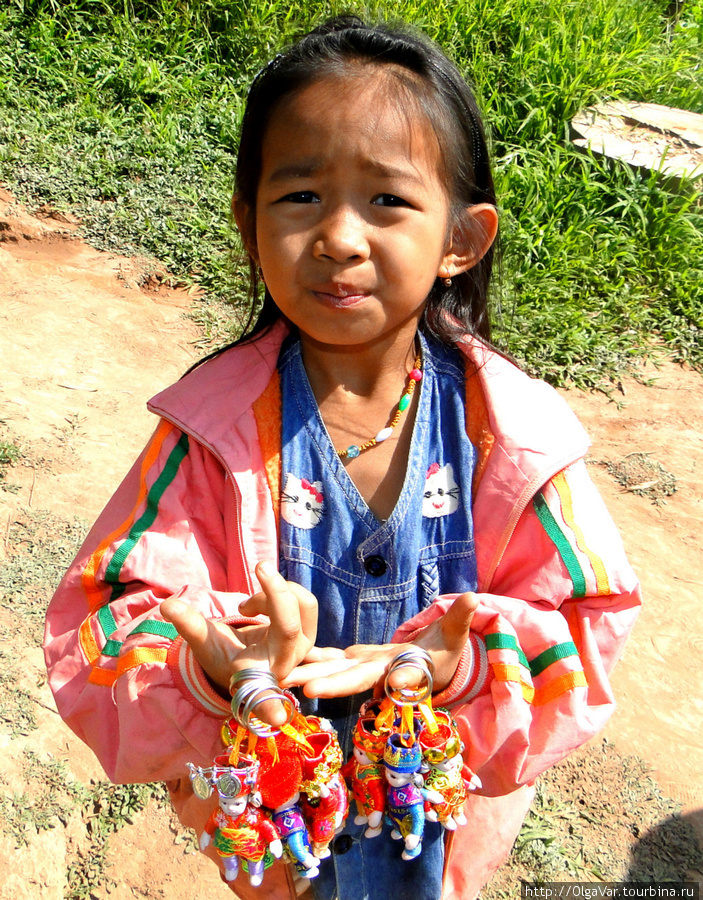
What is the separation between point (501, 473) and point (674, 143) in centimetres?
397

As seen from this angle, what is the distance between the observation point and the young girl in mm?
1504

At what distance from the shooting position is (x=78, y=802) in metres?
2.42

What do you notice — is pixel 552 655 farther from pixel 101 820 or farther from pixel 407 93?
pixel 101 820

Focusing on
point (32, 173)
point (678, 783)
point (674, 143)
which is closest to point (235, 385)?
point (678, 783)

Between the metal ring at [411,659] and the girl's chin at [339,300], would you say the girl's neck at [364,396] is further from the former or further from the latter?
the metal ring at [411,659]

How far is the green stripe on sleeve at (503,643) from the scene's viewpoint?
1.51m

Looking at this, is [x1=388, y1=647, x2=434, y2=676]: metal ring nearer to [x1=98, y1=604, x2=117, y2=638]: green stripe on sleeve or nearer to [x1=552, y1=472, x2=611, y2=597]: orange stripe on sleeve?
[x1=552, y1=472, x2=611, y2=597]: orange stripe on sleeve

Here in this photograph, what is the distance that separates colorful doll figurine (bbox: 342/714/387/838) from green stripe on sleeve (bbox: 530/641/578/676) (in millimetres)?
330

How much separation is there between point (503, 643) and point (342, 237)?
75 centimetres

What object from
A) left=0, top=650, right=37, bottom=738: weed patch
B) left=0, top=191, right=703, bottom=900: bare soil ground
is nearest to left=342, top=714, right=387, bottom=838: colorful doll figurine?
left=0, top=191, right=703, bottom=900: bare soil ground

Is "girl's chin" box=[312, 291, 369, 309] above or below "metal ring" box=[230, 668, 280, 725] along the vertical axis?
above

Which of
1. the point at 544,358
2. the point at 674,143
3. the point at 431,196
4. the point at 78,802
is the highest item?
the point at 431,196

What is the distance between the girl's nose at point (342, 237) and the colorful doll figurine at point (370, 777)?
80 centimetres

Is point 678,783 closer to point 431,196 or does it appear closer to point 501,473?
point 501,473
